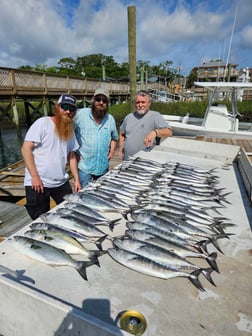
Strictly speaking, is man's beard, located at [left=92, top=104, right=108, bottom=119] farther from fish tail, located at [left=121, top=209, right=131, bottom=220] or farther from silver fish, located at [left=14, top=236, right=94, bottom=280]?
silver fish, located at [left=14, top=236, right=94, bottom=280]

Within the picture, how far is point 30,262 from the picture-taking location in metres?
1.54

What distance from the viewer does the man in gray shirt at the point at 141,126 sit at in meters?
4.05

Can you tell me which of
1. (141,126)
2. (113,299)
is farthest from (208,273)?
(141,126)

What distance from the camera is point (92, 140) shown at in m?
3.54

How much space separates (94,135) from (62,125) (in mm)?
835

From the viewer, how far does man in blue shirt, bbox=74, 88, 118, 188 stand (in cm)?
348

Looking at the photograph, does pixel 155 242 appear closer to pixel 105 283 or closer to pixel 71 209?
pixel 105 283

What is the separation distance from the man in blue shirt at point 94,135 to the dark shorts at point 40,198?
23.7 inches

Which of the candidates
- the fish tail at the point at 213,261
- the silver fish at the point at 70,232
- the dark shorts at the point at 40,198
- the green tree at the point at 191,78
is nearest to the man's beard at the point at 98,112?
the dark shorts at the point at 40,198

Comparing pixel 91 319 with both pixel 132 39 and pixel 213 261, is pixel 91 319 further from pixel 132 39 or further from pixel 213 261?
pixel 132 39

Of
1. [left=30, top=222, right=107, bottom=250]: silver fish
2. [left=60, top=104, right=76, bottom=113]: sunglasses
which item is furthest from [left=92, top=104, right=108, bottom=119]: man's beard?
[left=30, top=222, right=107, bottom=250]: silver fish

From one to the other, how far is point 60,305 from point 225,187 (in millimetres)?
2440

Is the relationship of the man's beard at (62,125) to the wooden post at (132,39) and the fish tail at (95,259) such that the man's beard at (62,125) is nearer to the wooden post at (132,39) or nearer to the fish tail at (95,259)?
the fish tail at (95,259)

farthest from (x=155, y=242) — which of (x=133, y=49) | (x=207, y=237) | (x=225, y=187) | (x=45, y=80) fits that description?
(x=45, y=80)
